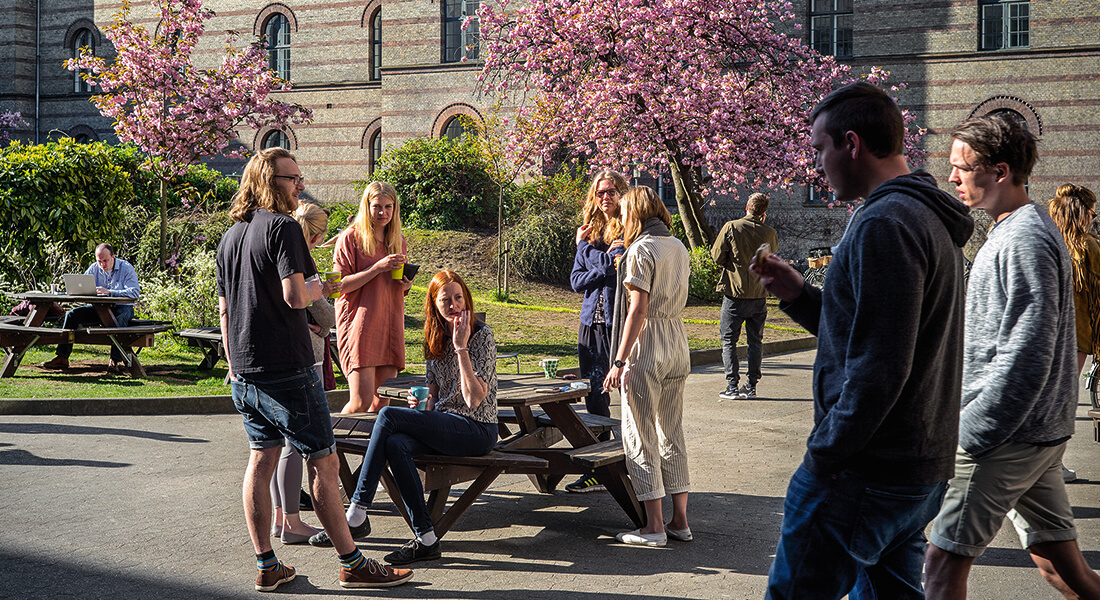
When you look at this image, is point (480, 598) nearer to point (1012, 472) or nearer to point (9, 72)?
point (1012, 472)

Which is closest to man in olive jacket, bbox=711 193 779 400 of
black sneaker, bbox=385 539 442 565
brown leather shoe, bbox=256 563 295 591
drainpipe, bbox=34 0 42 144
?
black sneaker, bbox=385 539 442 565

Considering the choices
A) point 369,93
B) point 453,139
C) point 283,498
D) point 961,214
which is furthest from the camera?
point 369,93

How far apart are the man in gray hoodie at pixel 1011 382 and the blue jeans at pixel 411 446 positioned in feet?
Result: 8.52

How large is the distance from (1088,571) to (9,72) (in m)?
38.8

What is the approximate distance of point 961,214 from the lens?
2568mm

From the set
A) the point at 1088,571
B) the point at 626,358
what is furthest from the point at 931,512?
the point at 626,358

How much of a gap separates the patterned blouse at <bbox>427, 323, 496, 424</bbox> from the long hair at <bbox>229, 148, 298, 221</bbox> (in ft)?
4.24

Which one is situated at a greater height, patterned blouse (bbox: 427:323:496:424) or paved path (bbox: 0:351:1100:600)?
→ patterned blouse (bbox: 427:323:496:424)

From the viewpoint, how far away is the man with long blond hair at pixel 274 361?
439 centimetres

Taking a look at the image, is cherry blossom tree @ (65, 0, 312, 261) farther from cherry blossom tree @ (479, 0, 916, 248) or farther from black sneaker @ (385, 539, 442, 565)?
black sneaker @ (385, 539, 442, 565)

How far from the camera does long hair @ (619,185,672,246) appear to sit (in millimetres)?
5504

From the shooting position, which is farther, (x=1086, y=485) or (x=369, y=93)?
(x=369, y=93)

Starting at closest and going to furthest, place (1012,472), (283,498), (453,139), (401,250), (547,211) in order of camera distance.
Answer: (1012,472), (283,498), (401,250), (547,211), (453,139)

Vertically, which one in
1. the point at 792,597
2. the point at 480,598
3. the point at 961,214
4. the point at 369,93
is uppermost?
the point at 369,93
